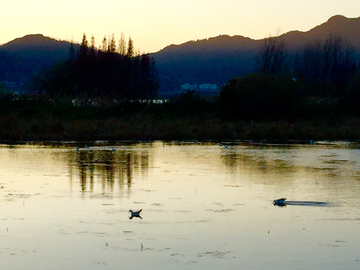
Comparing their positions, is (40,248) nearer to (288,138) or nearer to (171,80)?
(288,138)

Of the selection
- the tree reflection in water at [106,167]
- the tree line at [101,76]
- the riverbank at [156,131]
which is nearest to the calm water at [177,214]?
the tree reflection in water at [106,167]

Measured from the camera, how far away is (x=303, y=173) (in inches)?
701

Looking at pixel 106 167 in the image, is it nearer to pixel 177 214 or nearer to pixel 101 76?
pixel 177 214

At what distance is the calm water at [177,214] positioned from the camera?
879 cm

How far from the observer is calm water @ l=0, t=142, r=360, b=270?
28.8 ft

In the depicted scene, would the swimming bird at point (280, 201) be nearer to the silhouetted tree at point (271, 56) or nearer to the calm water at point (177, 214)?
the calm water at point (177, 214)

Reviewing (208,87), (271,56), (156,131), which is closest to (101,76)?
(271,56)

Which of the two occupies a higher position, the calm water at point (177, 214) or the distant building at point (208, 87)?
the distant building at point (208, 87)

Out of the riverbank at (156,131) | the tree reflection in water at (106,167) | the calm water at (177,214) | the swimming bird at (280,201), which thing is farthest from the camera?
the riverbank at (156,131)

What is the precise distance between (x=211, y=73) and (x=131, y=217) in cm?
18769

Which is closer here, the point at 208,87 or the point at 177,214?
the point at 177,214

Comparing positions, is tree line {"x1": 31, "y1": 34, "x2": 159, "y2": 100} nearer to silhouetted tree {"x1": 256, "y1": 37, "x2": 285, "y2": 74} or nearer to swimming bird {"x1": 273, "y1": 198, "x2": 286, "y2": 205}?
silhouetted tree {"x1": 256, "y1": 37, "x2": 285, "y2": 74}

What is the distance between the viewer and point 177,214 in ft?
38.5

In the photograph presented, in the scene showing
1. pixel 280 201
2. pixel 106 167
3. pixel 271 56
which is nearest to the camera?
pixel 280 201
